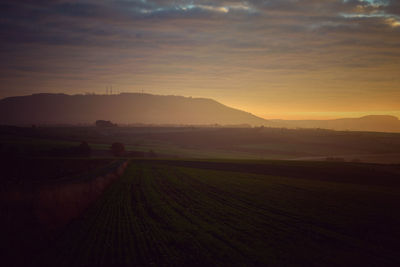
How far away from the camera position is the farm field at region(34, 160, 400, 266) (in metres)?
11.4

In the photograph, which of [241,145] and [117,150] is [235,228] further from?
[241,145]

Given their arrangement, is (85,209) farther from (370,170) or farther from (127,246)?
(370,170)

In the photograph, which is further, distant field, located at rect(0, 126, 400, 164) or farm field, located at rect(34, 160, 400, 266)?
distant field, located at rect(0, 126, 400, 164)

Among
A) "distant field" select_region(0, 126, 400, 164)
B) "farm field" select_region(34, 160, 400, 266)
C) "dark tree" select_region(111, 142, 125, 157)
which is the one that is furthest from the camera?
"dark tree" select_region(111, 142, 125, 157)

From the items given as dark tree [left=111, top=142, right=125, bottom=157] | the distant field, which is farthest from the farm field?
the distant field

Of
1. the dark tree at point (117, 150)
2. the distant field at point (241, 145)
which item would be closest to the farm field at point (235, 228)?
the dark tree at point (117, 150)

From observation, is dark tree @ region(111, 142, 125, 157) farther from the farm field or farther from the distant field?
A: the farm field

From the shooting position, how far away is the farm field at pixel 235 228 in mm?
11359

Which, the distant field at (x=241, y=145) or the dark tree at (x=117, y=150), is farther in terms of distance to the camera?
the dark tree at (x=117, y=150)

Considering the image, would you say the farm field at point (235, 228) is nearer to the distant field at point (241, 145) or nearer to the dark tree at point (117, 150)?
the dark tree at point (117, 150)

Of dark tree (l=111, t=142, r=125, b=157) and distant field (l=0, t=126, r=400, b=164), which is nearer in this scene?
distant field (l=0, t=126, r=400, b=164)

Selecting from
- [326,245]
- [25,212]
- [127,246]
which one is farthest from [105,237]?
[326,245]

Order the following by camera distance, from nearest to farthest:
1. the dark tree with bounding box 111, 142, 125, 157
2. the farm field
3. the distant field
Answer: the farm field, the distant field, the dark tree with bounding box 111, 142, 125, 157

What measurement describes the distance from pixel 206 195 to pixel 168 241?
448 inches
